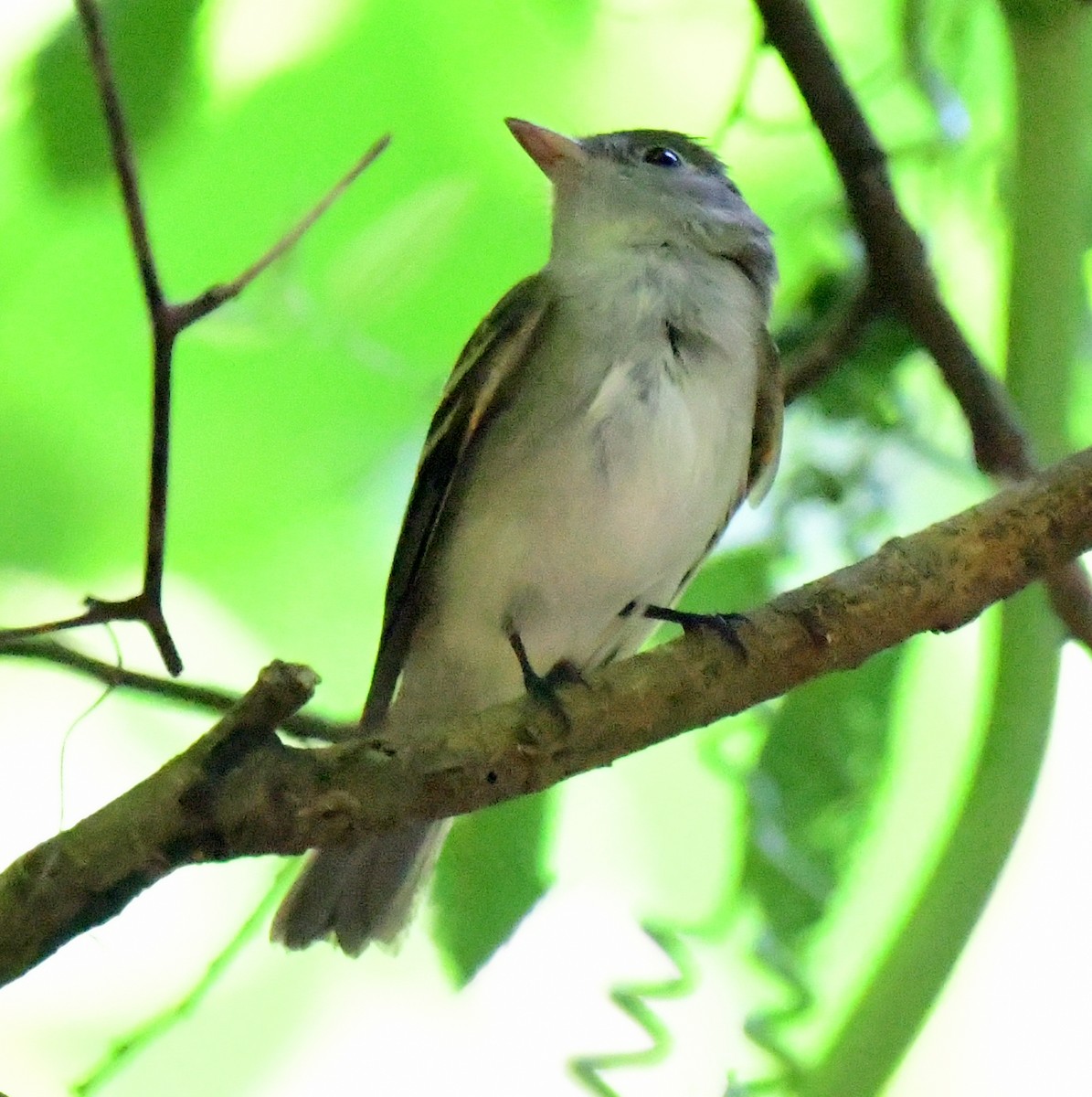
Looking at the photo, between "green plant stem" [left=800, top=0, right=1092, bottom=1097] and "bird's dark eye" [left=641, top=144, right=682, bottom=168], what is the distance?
1.48 ft

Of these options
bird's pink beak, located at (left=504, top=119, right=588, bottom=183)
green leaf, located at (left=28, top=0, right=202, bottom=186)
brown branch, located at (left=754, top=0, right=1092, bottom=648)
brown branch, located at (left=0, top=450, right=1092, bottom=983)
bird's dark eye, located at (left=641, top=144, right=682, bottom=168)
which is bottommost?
brown branch, located at (left=0, top=450, right=1092, bottom=983)

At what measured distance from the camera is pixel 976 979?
1599mm

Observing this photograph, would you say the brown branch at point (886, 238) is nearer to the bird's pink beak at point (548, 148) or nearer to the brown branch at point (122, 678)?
the bird's pink beak at point (548, 148)


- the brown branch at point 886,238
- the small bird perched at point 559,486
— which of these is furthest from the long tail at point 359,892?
the brown branch at point 886,238

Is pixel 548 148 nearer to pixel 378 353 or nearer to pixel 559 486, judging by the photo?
pixel 378 353

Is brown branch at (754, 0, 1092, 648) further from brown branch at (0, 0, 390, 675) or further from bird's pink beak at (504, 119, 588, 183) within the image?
brown branch at (0, 0, 390, 675)

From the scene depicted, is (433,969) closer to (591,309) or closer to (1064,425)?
(591,309)

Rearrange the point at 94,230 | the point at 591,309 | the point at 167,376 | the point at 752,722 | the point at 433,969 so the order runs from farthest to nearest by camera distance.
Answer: the point at 94,230
the point at 433,969
the point at 752,722
the point at 591,309
the point at 167,376

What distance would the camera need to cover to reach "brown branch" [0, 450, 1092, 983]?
909 millimetres

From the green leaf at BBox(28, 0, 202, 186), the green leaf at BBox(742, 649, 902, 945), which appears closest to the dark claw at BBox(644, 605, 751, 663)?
the green leaf at BBox(742, 649, 902, 945)

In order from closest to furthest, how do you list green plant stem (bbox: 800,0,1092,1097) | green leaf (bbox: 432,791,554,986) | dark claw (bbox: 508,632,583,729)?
dark claw (bbox: 508,632,583,729), green plant stem (bbox: 800,0,1092,1097), green leaf (bbox: 432,791,554,986)

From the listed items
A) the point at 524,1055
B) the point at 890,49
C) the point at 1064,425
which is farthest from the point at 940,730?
the point at 890,49

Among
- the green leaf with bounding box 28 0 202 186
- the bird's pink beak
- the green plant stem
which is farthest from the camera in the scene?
the bird's pink beak

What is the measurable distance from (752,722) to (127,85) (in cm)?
103
